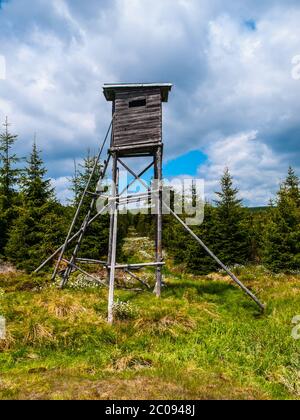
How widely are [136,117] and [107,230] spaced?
10610mm

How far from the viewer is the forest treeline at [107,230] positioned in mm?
22891

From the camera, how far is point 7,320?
392 inches

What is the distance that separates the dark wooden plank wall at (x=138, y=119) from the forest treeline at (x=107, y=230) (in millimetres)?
9662

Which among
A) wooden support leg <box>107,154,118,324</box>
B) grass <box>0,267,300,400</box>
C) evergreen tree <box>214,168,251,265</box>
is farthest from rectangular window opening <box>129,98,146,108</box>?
evergreen tree <box>214,168,251,265</box>

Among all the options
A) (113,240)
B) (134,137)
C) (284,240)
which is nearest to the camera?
(113,240)

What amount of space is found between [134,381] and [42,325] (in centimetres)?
381

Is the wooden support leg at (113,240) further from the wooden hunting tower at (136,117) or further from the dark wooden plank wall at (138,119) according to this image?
the dark wooden plank wall at (138,119)

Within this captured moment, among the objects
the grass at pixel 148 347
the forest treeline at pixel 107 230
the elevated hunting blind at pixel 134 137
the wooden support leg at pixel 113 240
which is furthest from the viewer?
the forest treeline at pixel 107 230

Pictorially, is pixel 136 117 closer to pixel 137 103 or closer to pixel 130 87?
pixel 137 103

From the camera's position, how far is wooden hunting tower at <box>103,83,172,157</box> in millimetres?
14094

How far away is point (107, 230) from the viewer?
76.0 feet

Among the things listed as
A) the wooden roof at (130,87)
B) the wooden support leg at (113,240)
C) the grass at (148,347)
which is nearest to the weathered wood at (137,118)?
the wooden roof at (130,87)

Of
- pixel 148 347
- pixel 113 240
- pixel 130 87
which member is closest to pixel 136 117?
pixel 130 87
